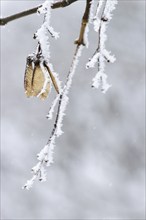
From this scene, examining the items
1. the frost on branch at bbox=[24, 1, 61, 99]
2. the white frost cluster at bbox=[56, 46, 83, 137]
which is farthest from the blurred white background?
the white frost cluster at bbox=[56, 46, 83, 137]

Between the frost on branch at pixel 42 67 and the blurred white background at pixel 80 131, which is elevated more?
the blurred white background at pixel 80 131

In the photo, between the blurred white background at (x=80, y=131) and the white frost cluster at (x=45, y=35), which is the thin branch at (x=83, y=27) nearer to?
the white frost cluster at (x=45, y=35)

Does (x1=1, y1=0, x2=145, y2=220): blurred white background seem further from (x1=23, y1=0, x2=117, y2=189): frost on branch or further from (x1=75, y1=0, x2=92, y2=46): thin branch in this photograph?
(x1=75, y1=0, x2=92, y2=46): thin branch

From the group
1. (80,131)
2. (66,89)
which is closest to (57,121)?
(66,89)

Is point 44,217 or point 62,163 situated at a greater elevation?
point 62,163

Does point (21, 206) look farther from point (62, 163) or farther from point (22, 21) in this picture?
point (22, 21)

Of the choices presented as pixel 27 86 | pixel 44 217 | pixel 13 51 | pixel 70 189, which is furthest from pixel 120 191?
pixel 27 86

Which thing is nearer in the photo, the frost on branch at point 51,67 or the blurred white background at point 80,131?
the frost on branch at point 51,67

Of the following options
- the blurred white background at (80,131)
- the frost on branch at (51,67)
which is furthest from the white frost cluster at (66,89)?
the blurred white background at (80,131)

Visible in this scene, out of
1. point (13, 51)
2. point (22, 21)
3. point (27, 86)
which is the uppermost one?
point (22, 21)
